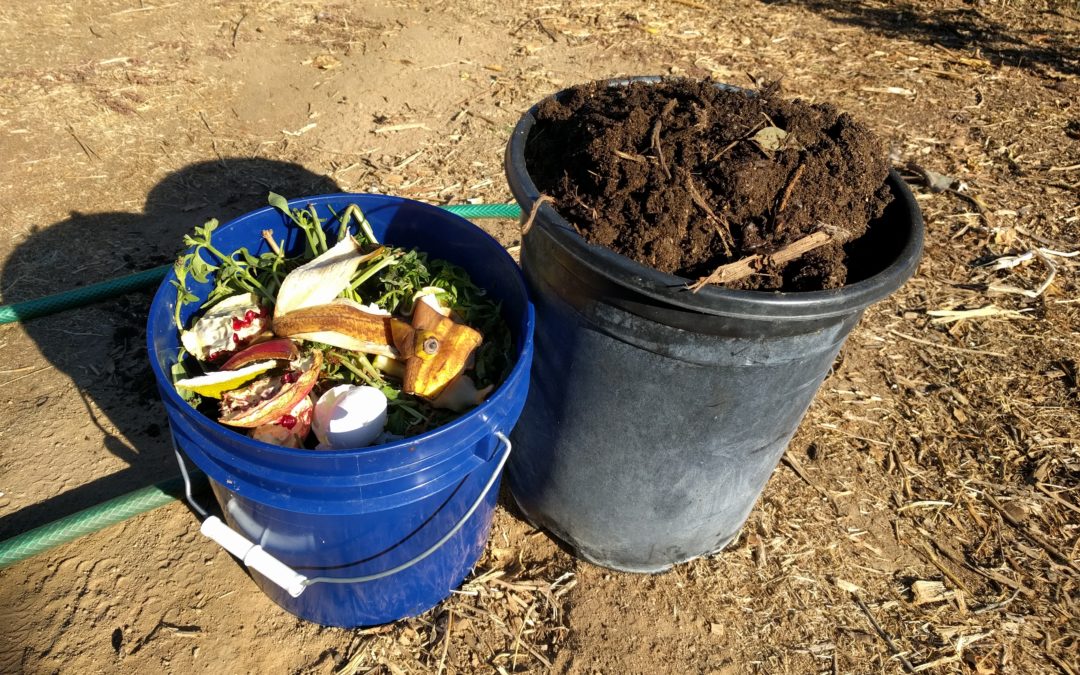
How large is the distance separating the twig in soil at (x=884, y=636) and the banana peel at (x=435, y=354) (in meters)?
1.75

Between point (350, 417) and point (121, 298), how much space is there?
7.08ft

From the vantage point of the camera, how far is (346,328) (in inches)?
89.0

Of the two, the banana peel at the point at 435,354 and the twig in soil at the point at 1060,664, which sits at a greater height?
the banana peel at the point at 435,354

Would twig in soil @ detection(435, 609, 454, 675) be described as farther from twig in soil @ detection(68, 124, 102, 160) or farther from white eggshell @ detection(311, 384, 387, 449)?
twig in soil @ detection(68, 124, 102, 160)

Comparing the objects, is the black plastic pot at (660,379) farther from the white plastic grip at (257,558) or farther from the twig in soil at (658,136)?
the white plastic grip at (257,558)

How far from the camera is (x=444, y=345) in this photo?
2.20 m

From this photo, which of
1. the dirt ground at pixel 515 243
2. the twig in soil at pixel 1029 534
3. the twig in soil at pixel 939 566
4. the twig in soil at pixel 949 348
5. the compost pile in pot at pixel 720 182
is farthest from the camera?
the twig in soil at pixel 949 348

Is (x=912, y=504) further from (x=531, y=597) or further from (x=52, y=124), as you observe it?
(x=52, y=124)

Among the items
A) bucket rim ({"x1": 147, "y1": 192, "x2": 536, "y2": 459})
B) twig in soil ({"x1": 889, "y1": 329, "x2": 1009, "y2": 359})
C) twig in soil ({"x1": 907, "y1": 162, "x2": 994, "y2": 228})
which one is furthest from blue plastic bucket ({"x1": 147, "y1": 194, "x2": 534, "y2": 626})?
twig in soil ({"x1": 907, "y1": 162, "x2": 994, "y2": 228})

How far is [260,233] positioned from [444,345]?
86 cm

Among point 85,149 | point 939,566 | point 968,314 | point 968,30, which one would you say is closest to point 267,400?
point 939,566

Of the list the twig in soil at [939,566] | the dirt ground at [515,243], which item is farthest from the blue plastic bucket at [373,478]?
the twig in soil at [939,566]

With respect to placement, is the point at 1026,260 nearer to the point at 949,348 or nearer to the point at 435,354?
the point at 949,348

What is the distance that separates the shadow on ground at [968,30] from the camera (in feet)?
20.3
